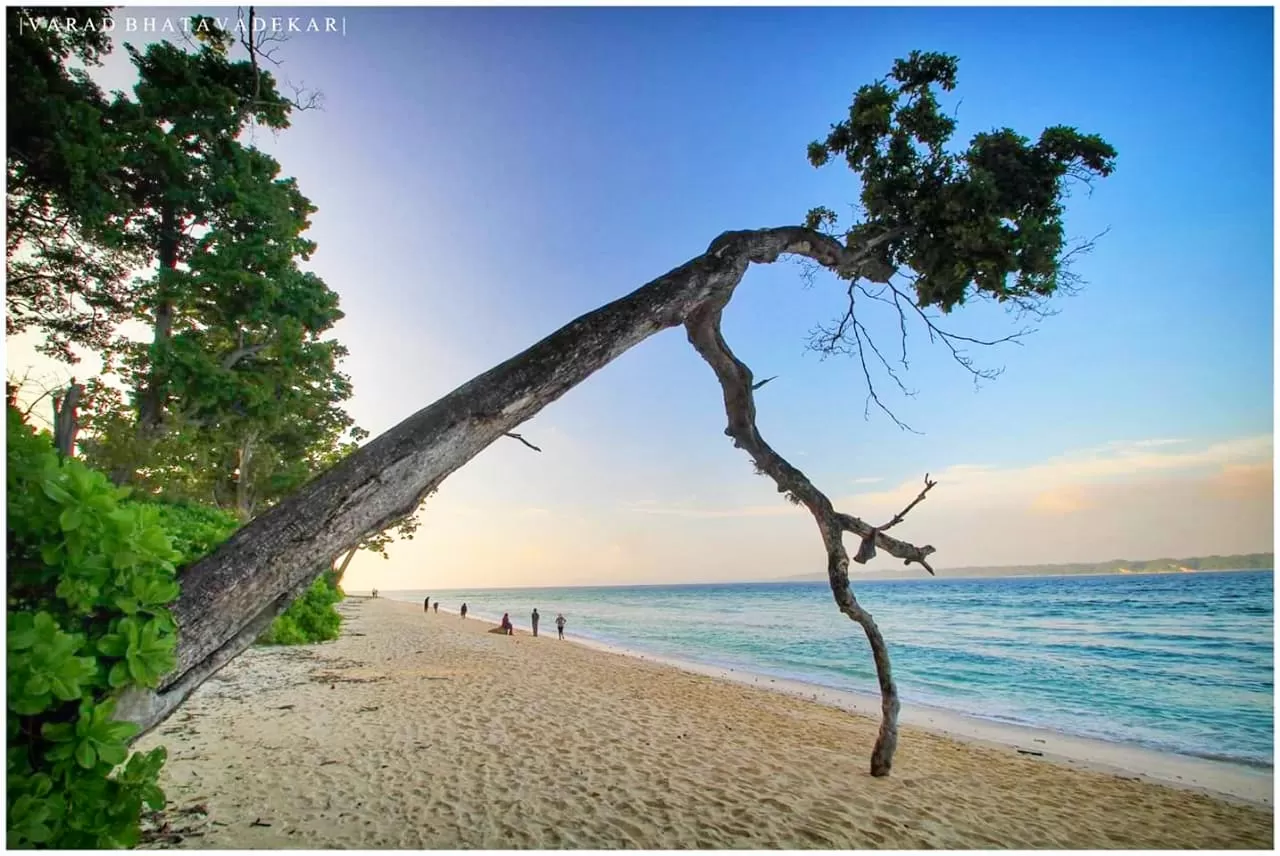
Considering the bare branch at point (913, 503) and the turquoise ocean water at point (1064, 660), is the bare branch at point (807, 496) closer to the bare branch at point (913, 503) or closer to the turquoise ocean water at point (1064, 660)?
the bare branch at point (913, 503)

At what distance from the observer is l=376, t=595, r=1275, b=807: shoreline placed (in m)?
8.52

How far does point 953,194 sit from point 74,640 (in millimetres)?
5575

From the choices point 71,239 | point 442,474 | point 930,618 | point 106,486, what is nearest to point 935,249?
point 442,474

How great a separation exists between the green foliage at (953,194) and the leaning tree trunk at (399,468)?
1258 mm

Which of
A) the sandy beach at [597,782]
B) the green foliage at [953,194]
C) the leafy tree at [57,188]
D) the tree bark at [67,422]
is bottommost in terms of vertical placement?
the sandy beach at [597,782]

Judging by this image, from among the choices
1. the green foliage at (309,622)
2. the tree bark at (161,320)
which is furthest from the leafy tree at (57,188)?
the green foliage at (309,622)

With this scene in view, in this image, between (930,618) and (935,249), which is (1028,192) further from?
(930,618)

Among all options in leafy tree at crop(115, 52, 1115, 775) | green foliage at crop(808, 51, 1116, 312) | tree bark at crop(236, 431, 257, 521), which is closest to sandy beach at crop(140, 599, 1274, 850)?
leafy tree at crop(115, 52, 1115, 775)

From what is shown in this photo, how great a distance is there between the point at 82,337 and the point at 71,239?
1943 millimetres

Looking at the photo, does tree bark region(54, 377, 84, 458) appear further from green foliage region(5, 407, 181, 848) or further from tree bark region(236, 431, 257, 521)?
tree bark region(236, 431, 257, 521)

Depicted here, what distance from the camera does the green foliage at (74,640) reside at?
1.97 metres

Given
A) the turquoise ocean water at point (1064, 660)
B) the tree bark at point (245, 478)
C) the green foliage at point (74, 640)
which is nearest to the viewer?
the green foliage at point (74, 640)

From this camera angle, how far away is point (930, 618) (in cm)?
4212

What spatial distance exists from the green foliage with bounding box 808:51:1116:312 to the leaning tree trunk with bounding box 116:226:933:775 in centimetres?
126
